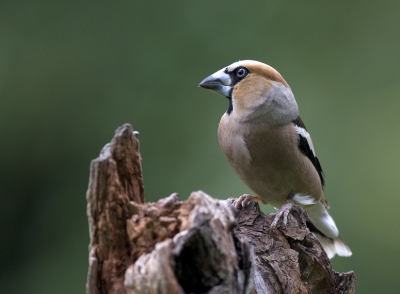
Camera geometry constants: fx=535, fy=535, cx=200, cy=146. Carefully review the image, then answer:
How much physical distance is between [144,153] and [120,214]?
403 centimetres

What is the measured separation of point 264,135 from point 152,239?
1936 mm

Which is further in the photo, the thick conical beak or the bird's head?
the thick conical beak

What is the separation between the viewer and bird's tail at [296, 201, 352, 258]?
4.72 m

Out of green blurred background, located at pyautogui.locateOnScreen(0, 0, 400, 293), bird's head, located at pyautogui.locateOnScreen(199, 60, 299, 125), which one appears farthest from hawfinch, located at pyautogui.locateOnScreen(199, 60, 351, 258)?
green blurred background, located at pyautogui.locateOnScreen(0, 0, 400, 293)

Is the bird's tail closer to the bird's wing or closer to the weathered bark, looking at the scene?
the bird's wing

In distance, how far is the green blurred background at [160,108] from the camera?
5.85 m

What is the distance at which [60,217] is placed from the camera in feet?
20.1

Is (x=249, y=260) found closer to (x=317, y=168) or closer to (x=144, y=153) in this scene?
(x=317, y=168)

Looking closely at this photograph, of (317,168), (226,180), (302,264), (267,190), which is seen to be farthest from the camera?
(226,180)

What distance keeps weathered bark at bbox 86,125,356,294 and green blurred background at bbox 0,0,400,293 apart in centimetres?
333

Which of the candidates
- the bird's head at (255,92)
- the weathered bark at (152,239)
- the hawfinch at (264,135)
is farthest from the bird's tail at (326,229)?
the weathered bark at (152,239)

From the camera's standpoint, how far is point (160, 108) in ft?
20.7

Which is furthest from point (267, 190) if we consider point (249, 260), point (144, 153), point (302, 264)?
point (144, 153)

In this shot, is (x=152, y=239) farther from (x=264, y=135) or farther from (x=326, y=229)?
(x=326, y=229)
